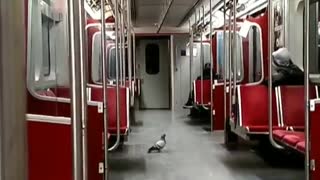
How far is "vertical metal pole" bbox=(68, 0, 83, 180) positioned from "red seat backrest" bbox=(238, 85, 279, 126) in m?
4.79

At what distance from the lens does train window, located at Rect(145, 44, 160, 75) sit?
16.7 m

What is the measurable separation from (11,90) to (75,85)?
2.92ft

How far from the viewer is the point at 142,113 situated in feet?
48.9

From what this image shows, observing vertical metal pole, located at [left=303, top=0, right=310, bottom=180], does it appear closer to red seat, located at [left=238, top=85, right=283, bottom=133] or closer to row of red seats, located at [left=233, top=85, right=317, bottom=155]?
row of red seats, located at [left=233, top=85, right=317, bottom=155]

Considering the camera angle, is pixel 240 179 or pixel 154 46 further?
pixel 154 46

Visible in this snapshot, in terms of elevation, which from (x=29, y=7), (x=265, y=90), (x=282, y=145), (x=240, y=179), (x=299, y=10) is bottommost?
(x=240, y=179)

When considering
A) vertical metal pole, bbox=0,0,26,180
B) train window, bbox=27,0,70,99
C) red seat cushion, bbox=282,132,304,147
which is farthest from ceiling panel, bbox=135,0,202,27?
vertical metal pole, bbox=0,0,26,180

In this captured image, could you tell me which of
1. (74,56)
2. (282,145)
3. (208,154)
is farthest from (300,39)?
(74,56)

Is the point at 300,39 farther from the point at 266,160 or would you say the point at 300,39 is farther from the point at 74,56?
the point at 74,56

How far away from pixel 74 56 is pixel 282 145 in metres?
3.83

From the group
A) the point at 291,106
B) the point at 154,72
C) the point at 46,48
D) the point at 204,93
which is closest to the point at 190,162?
the point at 291,106

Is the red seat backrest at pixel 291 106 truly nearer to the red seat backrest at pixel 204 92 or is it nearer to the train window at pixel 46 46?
the train window at pixel 46 46

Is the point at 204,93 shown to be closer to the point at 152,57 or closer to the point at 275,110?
the point at 275,110

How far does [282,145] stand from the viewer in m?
5.07
